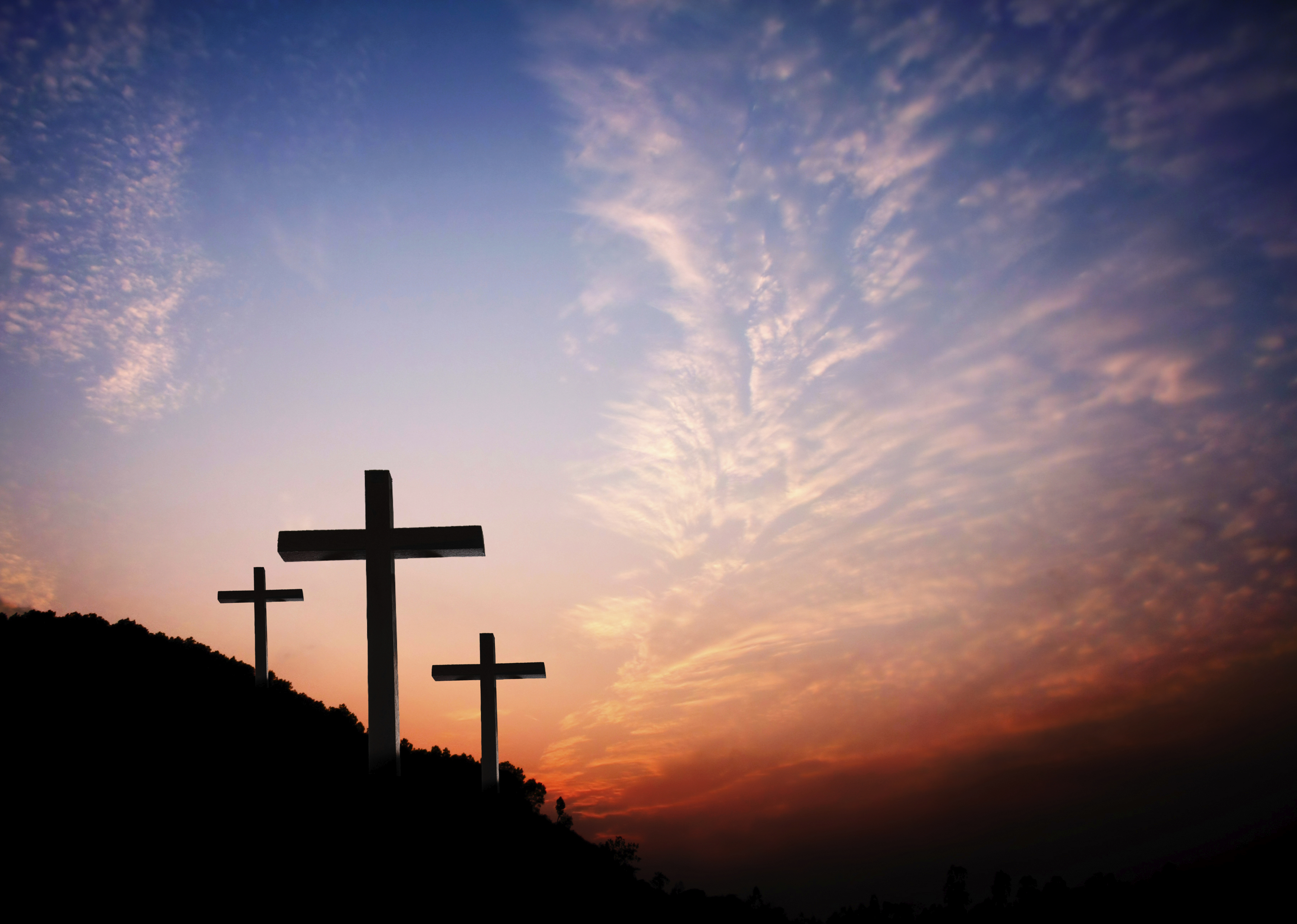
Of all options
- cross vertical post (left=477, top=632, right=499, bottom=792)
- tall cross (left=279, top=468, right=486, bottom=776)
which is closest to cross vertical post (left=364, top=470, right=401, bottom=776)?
tall cross (left=279, top=468, right=486, bottom=776)

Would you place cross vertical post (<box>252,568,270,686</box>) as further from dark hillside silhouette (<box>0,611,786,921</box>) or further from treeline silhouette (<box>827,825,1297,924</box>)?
treeline silhouette (<box>827,825,1297,924</box>)

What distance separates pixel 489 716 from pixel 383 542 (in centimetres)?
832

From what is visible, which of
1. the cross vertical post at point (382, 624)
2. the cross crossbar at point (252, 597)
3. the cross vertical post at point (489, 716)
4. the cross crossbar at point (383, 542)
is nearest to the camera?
the cross vertical post at point (382, 624)

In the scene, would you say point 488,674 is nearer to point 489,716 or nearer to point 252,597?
point 489,716

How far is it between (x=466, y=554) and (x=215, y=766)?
406cm

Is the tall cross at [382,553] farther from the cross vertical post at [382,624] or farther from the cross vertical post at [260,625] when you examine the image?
the cross vertical post at [260,625]

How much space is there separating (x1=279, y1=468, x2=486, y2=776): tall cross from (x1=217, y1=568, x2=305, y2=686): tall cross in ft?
34.8

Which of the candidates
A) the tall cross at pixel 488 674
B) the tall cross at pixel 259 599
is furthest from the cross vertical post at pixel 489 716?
the tall cross at pixel 259 599

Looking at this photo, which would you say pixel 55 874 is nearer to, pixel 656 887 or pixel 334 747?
pixel 334 747

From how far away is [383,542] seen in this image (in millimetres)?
11461

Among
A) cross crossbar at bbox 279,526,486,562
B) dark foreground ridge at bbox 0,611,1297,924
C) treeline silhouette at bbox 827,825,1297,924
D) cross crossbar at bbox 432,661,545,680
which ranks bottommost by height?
treeline silhouette at bbox 827,825,1297,924

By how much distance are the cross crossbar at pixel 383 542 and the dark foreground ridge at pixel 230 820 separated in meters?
2.90

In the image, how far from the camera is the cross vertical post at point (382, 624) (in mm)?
10609

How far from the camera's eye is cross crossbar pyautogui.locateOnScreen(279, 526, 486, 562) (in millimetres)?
11367
